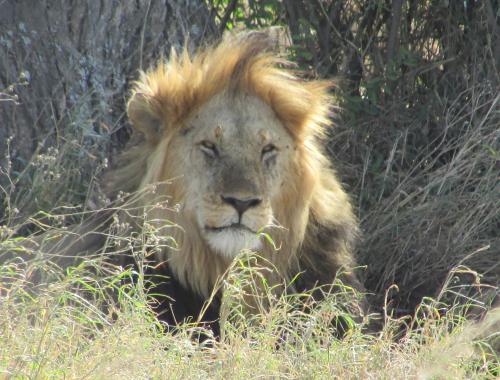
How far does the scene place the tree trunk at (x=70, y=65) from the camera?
17.3 ft

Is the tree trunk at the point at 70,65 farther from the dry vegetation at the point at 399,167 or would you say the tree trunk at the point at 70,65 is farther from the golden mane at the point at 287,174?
the golden mane at the point at 287,174

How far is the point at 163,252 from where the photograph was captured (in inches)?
→ 176

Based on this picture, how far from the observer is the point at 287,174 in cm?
455

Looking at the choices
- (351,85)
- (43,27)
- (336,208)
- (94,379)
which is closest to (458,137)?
(351,85)

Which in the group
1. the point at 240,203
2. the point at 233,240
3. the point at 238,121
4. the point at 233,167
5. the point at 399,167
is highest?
the point at 238,121

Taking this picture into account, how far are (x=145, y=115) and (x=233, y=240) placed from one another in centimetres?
69

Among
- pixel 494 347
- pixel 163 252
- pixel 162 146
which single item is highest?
pixel 162 146

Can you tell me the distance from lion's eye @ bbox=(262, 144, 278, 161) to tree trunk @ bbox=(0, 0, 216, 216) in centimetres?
103

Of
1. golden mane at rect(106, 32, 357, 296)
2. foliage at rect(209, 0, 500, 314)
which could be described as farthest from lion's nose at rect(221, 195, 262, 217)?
foliage at rect(209, 0, 500, 314)

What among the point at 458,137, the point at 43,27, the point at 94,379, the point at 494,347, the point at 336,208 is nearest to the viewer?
the point at 94,379

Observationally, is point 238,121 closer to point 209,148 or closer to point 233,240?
point 209,148

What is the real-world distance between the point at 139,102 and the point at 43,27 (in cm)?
101

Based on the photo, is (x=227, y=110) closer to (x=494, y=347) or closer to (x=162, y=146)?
(x=162, y=146)

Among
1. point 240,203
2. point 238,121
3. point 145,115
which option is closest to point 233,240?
point 240,203
